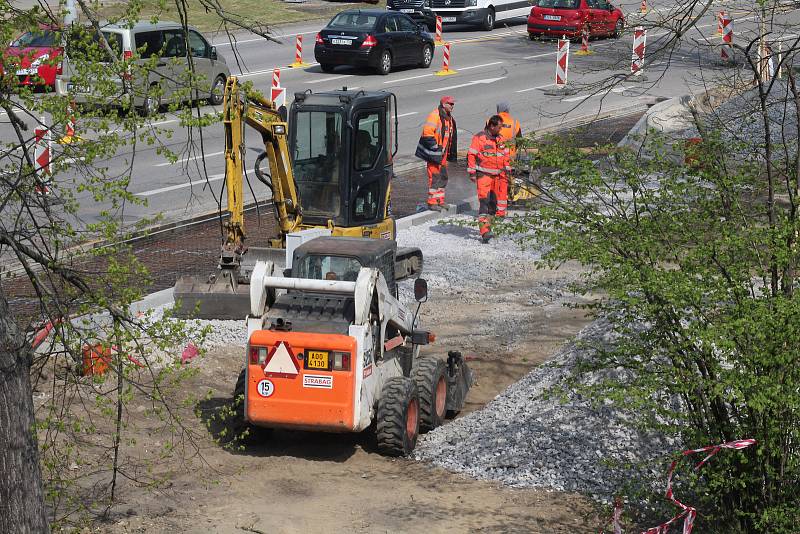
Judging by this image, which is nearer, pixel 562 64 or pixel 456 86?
pixel 562 64

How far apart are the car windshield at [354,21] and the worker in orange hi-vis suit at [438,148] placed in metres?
12.7

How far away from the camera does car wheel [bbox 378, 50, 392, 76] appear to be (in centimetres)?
2969

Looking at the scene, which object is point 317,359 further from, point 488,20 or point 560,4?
point 488,20

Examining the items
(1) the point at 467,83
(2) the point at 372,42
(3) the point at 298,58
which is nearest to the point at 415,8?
(3) the point at 298,58

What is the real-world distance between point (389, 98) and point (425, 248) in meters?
2.78

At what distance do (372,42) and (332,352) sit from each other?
21.0 metres

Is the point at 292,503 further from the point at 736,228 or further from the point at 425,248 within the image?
the point at 425,248

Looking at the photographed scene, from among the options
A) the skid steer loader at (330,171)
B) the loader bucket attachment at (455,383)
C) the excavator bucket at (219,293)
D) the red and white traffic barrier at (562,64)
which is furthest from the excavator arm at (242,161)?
the red and white traffic barrier at (562,64)

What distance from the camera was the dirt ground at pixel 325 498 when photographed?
8.46 metres

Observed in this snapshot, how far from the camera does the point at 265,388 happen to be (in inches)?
374

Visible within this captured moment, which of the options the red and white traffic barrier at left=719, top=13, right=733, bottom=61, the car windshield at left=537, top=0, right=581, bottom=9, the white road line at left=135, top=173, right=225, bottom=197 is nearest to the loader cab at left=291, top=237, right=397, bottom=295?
the red and white traffic barrier at left=719, top=13, right=733, bottom=61

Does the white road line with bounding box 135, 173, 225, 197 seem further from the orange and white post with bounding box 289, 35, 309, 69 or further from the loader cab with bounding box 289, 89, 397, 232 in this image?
the orange and white post with bounding box 289, 35, 309, 69

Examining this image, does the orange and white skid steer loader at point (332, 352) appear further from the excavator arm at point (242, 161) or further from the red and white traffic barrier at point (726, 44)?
the red and white traffic barrier at point (726, 44)

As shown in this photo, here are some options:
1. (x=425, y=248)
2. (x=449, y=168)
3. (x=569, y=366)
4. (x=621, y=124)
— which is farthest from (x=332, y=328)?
(x=621, y=124)
